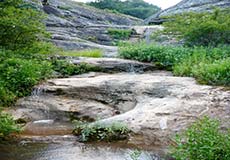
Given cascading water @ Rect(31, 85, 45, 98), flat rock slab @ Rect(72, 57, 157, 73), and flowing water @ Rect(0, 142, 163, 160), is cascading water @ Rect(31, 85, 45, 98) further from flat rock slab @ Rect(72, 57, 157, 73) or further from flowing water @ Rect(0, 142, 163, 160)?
flowing water @ Rect(0, 142, 163, 160)

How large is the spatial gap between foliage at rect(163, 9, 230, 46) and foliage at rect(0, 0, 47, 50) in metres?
4.99

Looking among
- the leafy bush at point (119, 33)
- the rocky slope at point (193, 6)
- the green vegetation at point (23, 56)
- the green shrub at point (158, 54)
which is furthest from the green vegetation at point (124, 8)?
the green vegetation at point (23, 56)

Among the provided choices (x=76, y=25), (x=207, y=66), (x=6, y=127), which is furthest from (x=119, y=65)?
(x=76, y=25)

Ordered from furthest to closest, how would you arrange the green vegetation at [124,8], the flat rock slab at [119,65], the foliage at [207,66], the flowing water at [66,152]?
the green vegetation at [124,8], the flat rock slab at [119,65], the foliage at [207,66], the flowing water at [66,152]

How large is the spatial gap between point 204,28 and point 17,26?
5899mm

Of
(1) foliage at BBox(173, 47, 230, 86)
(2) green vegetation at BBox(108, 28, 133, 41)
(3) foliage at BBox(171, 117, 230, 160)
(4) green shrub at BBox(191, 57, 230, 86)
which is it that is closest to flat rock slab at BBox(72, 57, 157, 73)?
(1) foliage at BBox(173, 47, 230, 86)

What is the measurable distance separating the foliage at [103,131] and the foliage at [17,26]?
16.6 feet

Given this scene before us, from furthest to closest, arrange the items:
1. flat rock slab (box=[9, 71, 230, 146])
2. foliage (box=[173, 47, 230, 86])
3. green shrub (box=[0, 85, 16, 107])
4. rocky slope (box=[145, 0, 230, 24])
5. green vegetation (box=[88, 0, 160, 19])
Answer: green vegetation (box=[88, 0, 160, 19]), rocky slope (box=[145, 0, 230, 24]), foliage (box=[173, 47, 230, 86]), green shrub (box=[0, 85, 16, 107]), flat rock slab (box=[9, 71, 230, 146])

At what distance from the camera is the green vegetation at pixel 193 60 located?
8648mm

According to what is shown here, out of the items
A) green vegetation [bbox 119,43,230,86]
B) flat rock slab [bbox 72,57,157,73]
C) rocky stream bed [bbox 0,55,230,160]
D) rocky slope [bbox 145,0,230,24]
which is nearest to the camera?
rocky stream bed [bbox 0,55,230,160]

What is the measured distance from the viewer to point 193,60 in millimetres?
10695

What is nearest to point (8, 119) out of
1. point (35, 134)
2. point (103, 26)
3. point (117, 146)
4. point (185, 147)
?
point (35, 134)

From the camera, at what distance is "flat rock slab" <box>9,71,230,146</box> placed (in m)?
6.24

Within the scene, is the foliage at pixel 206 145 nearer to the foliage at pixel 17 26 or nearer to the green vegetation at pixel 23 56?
the green vegetation at pixel 23 56
